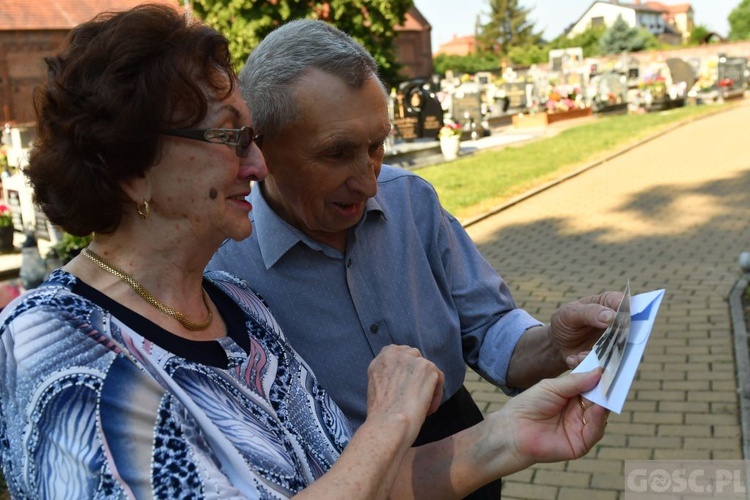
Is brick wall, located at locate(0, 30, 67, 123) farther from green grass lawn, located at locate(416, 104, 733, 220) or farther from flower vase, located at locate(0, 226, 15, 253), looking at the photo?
flower vase, located at locate(0, 226, 15, 253)

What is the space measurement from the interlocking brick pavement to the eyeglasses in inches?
124

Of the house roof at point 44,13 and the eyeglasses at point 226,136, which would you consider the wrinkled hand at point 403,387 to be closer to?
the eyeglasses at point 226,136

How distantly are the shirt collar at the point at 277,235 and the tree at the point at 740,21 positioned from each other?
97.2 meters

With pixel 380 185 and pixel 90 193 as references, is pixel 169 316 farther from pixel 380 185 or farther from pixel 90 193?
pixel 380 185

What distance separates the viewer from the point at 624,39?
6012 centimetres

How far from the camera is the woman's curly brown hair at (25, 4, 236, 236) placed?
142 cm

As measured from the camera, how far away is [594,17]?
9762 centimetres

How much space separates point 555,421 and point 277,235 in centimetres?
84

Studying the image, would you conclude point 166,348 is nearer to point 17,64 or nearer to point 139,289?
point 139,289

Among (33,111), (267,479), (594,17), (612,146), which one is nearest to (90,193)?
(33,111)

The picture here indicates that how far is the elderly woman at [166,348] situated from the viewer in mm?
1233

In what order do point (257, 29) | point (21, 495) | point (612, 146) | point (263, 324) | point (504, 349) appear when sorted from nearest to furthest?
point (21, 495) → point (263, 324) → point (504, 349) → point (612, 146) → point (257, 29)

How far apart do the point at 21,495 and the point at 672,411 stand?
448 centimetres

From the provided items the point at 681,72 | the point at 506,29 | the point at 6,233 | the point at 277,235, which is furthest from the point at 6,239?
the point at 506,29
